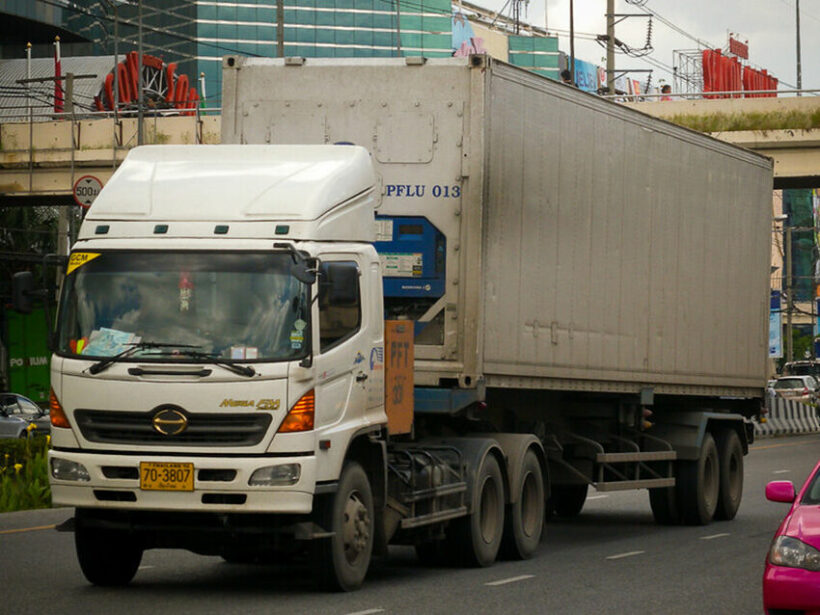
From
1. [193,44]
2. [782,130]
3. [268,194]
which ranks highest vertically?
[193,44]

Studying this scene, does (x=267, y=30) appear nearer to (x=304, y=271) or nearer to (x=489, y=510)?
(x=489, y=510)

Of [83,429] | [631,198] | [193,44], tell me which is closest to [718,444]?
[631,198]

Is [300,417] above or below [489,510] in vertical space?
above

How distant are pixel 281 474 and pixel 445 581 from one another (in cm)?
248

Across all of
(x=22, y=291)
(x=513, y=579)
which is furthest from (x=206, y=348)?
(x=513, y=579)

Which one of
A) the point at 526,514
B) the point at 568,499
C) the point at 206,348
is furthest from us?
the point at 568,499

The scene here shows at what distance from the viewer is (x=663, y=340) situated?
1845 cm

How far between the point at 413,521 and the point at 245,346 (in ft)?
7.79

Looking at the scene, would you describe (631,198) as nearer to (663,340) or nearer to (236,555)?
(663,340)

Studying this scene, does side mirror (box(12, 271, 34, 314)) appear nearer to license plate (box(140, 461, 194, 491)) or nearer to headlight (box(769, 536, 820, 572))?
license plate (box(140, 461, 194, 491))

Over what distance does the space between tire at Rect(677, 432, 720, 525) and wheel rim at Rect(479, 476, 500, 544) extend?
5.59 meters

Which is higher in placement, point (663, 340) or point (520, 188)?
point (520, 188)

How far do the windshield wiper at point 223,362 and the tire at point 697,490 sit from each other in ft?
31.4

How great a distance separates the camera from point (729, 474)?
67.6 ft
